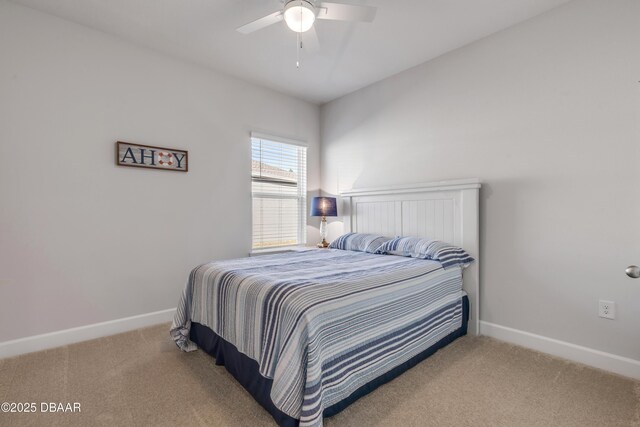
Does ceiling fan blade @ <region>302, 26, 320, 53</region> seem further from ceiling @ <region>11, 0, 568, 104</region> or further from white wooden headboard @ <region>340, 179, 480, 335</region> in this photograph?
white wooden headboard @ <region>340, 179, 480, 335</region>

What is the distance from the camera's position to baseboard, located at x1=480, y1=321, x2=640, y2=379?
1916 mm

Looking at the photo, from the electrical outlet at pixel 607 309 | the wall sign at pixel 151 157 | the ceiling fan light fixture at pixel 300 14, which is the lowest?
the electrical outlet at pixel 607 309

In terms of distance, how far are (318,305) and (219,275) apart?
87 cm

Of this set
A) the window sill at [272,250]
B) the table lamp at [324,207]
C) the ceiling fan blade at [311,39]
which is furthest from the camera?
the table lamp at [324,207]

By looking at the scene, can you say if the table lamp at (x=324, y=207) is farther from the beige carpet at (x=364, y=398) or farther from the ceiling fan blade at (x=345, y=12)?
the ceiling fan blade at (x=345, y=12)

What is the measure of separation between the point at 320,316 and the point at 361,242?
1698 mm

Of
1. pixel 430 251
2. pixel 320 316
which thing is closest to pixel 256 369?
pixel 320 316

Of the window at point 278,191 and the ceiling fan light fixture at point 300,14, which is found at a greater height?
the ceiling fan light fixture at point 300,14

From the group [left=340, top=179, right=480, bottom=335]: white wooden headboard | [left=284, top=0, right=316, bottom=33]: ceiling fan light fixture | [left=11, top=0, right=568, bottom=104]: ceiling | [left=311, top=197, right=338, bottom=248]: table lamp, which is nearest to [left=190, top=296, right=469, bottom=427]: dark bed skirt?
[left=340, top=179, right=480, bottom=335]: white wooden headboard

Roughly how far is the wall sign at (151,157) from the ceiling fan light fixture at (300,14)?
1729 millimetres

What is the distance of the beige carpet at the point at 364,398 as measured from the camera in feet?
4.98

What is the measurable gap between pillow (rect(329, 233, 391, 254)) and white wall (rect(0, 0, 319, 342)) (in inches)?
45.9

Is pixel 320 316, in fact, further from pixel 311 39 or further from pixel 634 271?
pixel 311 39

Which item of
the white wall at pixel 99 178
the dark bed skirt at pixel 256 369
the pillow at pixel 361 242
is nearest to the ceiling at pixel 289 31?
the white wall at pixel 99 178
